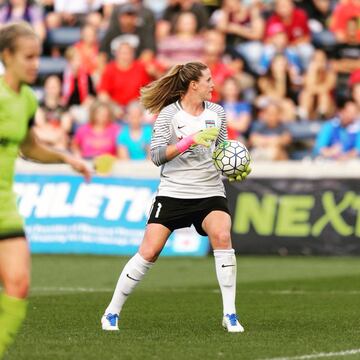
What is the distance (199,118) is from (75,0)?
50.1 feet

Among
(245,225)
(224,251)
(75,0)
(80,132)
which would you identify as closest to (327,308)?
(224,251)

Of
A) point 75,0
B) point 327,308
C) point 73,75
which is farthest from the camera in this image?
point 75,0

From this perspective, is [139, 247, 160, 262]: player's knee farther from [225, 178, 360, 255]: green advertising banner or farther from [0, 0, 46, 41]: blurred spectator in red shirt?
[0, 0, 46, 41]: blurred spectator in red shirt

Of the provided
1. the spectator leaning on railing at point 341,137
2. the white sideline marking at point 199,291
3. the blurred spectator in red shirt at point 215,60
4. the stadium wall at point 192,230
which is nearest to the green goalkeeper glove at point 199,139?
the white sideline marking at point 199,291

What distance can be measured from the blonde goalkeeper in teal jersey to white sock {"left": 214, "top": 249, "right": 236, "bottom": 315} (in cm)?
277

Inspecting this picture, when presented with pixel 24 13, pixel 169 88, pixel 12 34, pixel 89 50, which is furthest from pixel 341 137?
pixel 12 34

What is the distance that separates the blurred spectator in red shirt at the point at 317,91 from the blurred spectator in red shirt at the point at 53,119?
4.23m

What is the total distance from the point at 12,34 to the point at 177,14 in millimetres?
15662

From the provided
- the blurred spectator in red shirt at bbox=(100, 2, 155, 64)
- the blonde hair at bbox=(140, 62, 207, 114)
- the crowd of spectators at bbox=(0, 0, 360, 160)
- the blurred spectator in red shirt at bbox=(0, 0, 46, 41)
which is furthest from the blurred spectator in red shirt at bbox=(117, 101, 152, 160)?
the blonde hair at bbox=(140, 62, 207, 114)

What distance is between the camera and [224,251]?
9695 millimetres

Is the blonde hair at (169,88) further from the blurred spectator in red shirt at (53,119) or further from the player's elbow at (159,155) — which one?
the blurred spectator in red shirt at (53,119)

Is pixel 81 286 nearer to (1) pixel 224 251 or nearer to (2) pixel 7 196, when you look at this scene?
(1) pixel 224 251

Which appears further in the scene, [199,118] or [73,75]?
[73,75]

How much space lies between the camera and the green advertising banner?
58.7 feet
